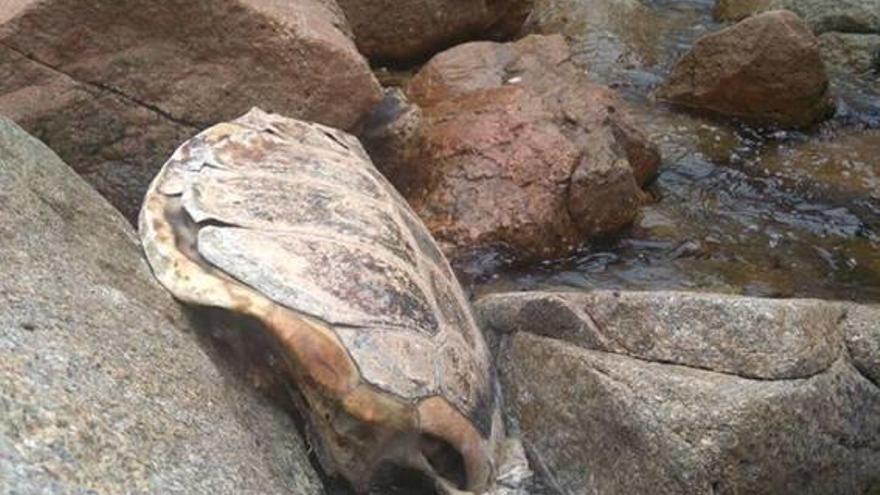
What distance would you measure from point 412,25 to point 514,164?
91.6 inches

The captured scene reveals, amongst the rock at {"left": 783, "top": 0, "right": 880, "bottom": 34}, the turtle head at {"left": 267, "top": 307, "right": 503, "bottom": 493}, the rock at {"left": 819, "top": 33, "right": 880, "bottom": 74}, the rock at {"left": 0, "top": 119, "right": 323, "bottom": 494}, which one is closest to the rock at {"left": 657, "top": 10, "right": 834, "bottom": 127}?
the rock at {"left": 819, "top": 33, "right": 880, "bottom": 74}

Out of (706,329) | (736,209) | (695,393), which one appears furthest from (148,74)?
(736,209)

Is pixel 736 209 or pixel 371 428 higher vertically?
pixel 371 428

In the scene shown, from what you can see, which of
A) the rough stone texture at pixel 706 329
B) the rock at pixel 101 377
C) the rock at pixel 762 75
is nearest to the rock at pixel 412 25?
the rock at pixel 762 75

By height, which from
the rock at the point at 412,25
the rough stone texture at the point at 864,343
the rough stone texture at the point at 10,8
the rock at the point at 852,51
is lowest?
the rock at the point at 852,51

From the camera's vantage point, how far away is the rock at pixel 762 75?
24.7 ft

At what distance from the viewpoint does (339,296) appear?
2943 millimetres

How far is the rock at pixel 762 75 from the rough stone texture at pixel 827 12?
92.5 inches

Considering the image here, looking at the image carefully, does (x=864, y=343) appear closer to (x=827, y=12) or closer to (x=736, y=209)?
(x=736, y=209)

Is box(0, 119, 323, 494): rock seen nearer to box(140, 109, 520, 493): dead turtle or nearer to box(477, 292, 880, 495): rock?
box(140, 109, 520, 493): dead turtle

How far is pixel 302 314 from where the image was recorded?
9.28 feet

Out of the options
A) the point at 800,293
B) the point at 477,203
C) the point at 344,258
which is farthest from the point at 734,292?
the point at 344,258

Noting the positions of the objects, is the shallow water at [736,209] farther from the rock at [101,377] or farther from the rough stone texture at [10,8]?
the rough stone texture at [10,8]

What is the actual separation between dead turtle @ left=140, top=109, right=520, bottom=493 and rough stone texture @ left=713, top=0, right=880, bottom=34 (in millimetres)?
7577
